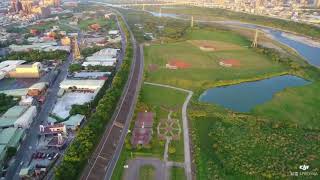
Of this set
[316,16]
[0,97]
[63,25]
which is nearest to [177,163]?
[0,97]

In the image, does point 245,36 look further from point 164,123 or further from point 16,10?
point 16,10

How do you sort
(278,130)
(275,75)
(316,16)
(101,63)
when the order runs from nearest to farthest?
(278,130) → (275,75) → (101,63) → (316,16)

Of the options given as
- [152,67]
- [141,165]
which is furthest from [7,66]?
[141,165]

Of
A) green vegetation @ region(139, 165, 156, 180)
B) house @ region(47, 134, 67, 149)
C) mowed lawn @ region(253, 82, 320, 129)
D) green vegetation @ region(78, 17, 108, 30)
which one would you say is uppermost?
green vegetation @ region(78, 17, 108, 30)

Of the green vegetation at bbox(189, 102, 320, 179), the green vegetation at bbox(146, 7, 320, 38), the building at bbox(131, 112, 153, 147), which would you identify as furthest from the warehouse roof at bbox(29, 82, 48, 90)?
the green vegetation at bbox(146, 7, 320, 38)

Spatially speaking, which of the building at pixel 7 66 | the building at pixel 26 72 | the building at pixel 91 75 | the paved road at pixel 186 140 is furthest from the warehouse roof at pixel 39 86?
the paved road at pixel 186 140

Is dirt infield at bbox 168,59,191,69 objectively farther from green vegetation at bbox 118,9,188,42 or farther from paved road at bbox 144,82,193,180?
green vegetation at bbox 118,9,188,42

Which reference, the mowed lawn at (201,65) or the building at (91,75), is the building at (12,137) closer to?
the building at (91,75)
